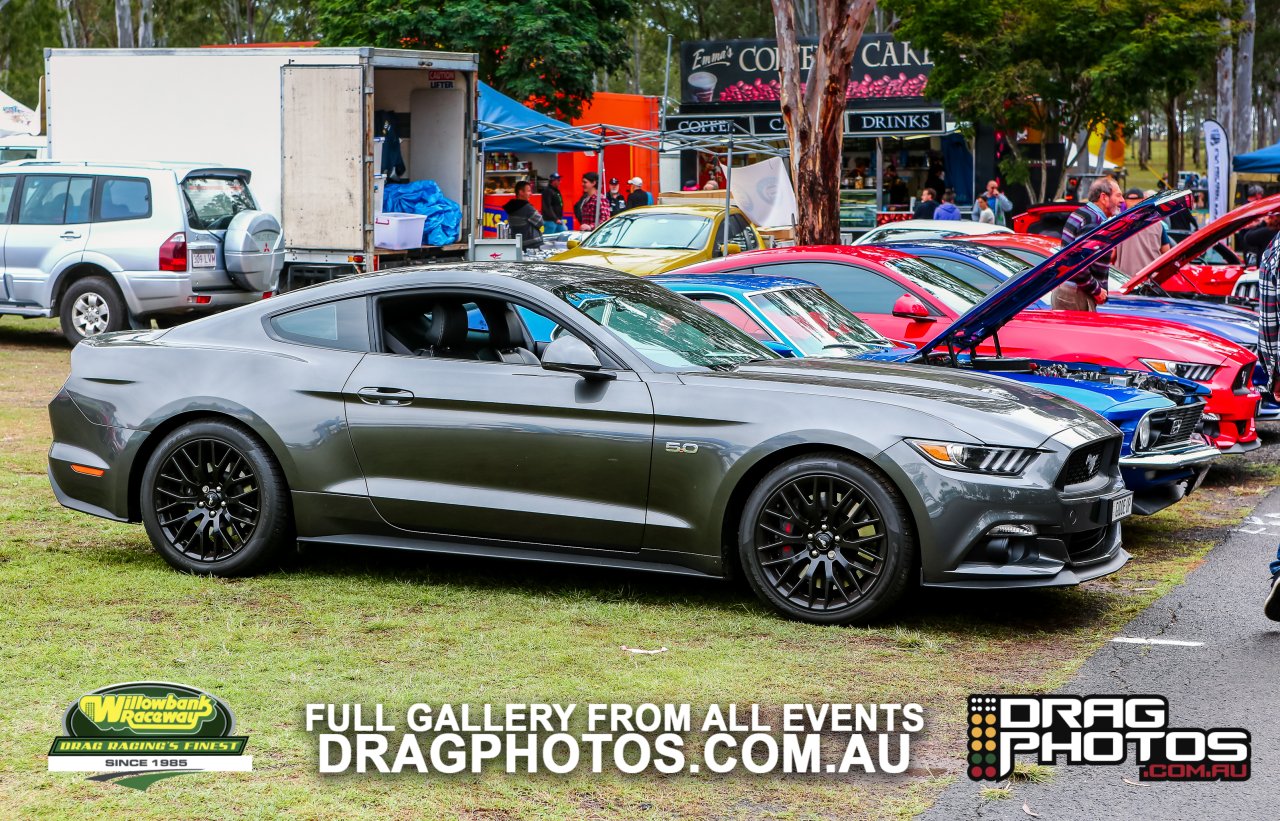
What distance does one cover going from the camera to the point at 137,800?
4.40 metres

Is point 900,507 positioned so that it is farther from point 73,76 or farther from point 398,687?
point 73,76

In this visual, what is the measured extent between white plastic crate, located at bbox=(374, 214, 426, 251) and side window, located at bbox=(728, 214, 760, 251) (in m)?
3.86

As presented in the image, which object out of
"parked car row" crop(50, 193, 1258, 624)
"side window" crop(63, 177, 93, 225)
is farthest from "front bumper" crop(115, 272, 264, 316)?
"parked car row" crop(50, 193, 1258, 624)

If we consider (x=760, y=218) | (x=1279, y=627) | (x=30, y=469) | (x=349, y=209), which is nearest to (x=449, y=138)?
(x=349, y=209)

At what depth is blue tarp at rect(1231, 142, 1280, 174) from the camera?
31750 millimetres

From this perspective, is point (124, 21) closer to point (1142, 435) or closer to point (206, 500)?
point (206, 500)

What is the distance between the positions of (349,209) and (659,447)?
11.4 metres

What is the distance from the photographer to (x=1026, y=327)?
10.4m

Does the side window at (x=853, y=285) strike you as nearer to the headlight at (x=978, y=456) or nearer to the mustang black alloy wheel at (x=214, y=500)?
the headlight at (x=978, y=456)

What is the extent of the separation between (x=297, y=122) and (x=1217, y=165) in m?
14.4

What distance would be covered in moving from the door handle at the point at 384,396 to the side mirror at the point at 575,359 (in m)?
0.69

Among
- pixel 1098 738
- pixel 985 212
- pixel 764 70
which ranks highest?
pixel 764 70

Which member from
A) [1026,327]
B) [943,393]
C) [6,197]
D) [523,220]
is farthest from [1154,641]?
[523,220]

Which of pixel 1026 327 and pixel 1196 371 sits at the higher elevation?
pixel 1026 327
